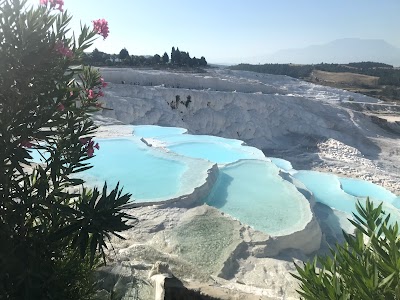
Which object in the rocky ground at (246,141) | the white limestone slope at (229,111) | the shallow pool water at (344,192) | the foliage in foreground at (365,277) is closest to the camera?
the foliage in foreground at (365,277)

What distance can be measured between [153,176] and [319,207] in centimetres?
503

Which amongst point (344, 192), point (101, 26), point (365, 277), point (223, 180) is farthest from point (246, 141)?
point (365, 277)

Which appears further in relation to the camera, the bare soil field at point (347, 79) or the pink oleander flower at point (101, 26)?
the bare soil field at point (347, 79)

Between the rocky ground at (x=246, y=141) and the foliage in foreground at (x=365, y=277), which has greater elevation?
the foliage in foreground at (x=365, y=277)

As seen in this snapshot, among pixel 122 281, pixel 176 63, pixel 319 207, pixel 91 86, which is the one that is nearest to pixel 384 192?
pixel 319 207

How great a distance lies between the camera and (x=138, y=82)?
83.8ft

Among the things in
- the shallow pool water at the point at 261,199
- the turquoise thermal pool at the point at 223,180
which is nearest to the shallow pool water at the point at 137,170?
the turquoise thermal pool at the point at 223,180

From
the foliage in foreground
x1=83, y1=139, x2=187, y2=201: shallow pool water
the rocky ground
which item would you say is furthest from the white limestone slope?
the foliage in foreground

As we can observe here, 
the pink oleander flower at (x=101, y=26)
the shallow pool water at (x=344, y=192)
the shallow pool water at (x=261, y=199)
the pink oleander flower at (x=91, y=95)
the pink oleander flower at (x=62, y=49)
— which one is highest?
the pink oleander flower at (x=101, y=26)

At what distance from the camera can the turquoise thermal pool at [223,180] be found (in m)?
8.14

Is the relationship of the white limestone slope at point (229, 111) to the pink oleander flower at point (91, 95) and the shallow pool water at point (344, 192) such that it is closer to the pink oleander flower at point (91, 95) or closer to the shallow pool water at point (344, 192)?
the shallow pool water at point (344, 192)

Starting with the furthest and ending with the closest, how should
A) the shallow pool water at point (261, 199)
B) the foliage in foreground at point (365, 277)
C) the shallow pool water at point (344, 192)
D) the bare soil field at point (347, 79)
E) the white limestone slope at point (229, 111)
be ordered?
the bare soil field at point (347, 79) → the white limestone slope at point (229, 111) → the shallow pool water at point (344, 192) → the shallow pool water at point (261, 199) → the foliage in foreground at point (365, 277)

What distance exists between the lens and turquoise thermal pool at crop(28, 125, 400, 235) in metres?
8.14

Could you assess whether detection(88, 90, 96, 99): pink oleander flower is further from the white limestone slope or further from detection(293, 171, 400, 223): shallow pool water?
the white limestone slope
